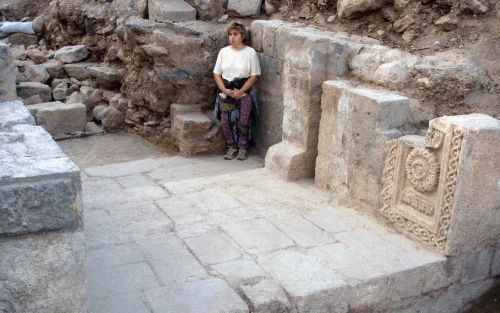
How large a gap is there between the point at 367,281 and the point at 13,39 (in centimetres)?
1045

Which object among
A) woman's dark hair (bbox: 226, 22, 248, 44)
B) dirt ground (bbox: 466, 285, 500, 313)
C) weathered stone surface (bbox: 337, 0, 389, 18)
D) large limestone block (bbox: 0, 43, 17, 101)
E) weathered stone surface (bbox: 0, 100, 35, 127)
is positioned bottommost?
dirt ground (bbox: 466, 285, 500, 313)

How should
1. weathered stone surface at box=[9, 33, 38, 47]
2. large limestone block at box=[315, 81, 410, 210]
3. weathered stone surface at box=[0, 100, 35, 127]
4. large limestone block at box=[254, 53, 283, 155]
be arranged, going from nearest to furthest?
weathered stone surface at box=[0, 100, 35, 127] < large limestone block at box=[315, 81, 410, 210] < large limestone block at box=[254, 53, 283, 155] < weathered stone surface at box=[9, 33, 38, 47]

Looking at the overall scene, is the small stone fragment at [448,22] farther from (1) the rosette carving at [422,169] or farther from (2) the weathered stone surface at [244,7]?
(2) the weathered stone surface at [244,7]

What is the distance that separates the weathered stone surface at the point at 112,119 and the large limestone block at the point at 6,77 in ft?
16.5

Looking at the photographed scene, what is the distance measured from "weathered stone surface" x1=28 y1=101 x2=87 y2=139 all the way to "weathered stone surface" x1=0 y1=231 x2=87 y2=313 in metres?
6.43

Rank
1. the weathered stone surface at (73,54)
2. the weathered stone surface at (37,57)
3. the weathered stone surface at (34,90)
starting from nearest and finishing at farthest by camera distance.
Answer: the weathered stone surface at (34,90) → the weathered stone surface at (73,54) → the weathered stone surface at (37,57)

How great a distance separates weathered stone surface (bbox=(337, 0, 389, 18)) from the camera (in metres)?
6.05

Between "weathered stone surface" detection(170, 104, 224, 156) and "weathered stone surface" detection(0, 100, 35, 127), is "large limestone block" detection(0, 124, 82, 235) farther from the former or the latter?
"weathered stone surface" detection(170, 104, 224, 156)

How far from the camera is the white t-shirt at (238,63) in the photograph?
7.20 metres

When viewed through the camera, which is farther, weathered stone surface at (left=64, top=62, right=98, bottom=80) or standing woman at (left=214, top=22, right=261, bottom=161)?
weathered stone surface at (left=64, top=62, right=98, bottom=80)

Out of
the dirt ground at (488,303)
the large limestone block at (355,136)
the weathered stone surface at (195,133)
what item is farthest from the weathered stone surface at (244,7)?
the dirt ground at (488,303)

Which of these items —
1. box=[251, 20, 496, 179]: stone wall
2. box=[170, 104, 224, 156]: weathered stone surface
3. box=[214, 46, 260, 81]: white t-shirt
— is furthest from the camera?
box=[170, 104, 224, 156]: weathered stone surface

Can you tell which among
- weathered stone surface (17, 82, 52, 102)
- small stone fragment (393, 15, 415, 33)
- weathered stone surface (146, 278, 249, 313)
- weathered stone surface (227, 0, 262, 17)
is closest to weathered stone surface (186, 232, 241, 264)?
weathered stone surface (146, 278, 249, 313)

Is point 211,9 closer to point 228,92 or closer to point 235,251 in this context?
point 228,92
